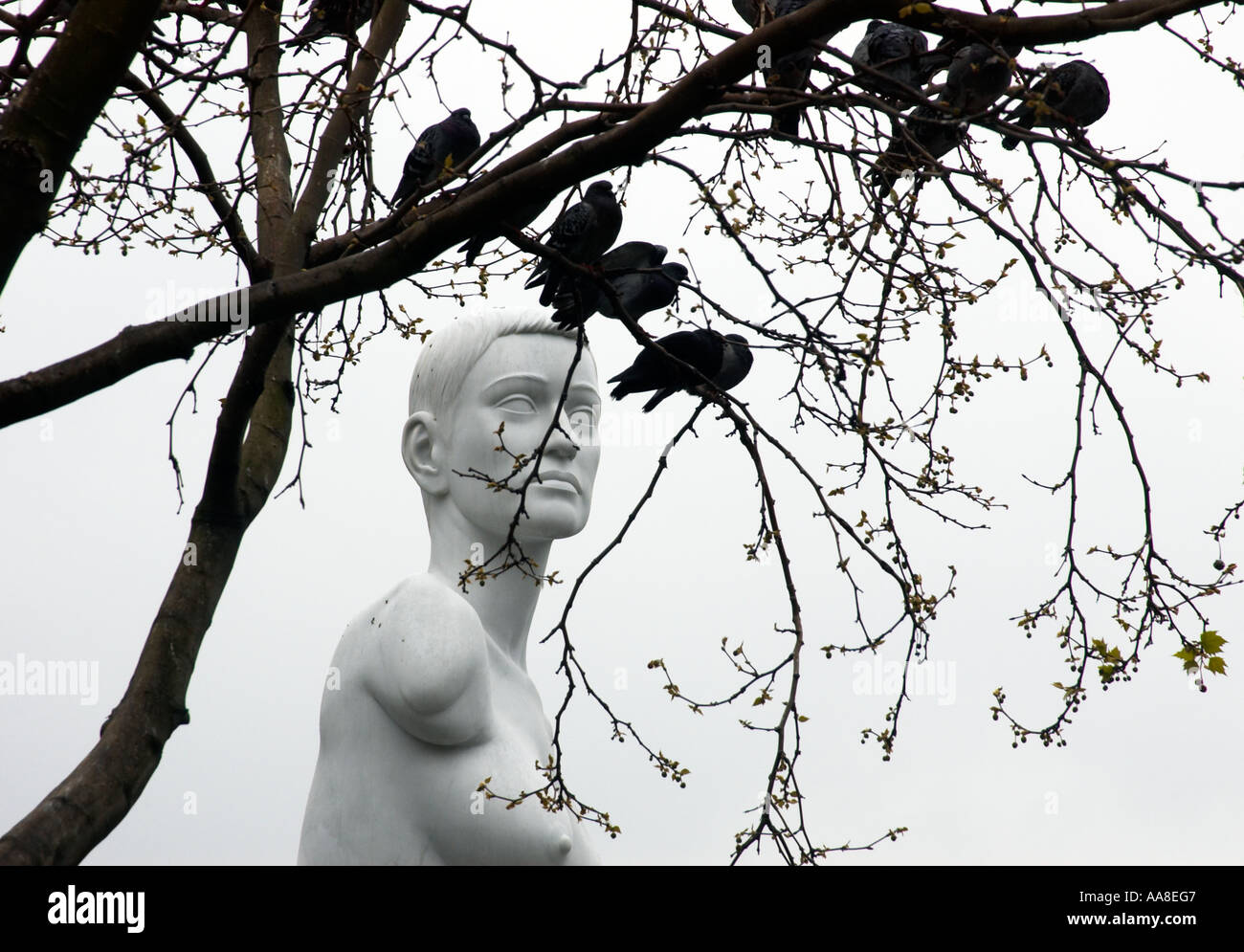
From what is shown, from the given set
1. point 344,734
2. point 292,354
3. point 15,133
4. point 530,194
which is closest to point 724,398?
point 530,194

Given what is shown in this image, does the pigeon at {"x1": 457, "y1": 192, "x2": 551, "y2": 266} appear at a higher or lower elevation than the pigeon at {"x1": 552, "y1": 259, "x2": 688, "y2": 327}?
higher

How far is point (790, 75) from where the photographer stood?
153 inches

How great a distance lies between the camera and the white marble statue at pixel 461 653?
3.95m

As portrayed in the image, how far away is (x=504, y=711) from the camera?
14.0 ft

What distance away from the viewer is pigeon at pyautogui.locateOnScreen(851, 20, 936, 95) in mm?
3371

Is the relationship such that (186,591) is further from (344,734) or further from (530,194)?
(530,194)

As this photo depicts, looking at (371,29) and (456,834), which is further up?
(371,29)

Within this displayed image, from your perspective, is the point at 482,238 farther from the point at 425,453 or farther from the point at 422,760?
the point at 422,760

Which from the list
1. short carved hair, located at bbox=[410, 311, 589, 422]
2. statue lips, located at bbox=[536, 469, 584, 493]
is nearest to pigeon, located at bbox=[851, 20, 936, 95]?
short carved hair, located at bbox=[410, 311, 589, 422]

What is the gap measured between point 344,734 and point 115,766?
636mm

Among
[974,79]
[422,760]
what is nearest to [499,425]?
[422,760]

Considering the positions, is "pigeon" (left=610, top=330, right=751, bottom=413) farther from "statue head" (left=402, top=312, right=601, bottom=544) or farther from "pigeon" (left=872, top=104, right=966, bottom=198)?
"pigeon" (left=872, top=104, right=966, bottom=198)

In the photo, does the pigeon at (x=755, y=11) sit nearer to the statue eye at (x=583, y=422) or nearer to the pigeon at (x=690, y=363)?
the pigeon at (x=690, y=363)

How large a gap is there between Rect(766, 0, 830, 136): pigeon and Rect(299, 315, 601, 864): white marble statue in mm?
1019
